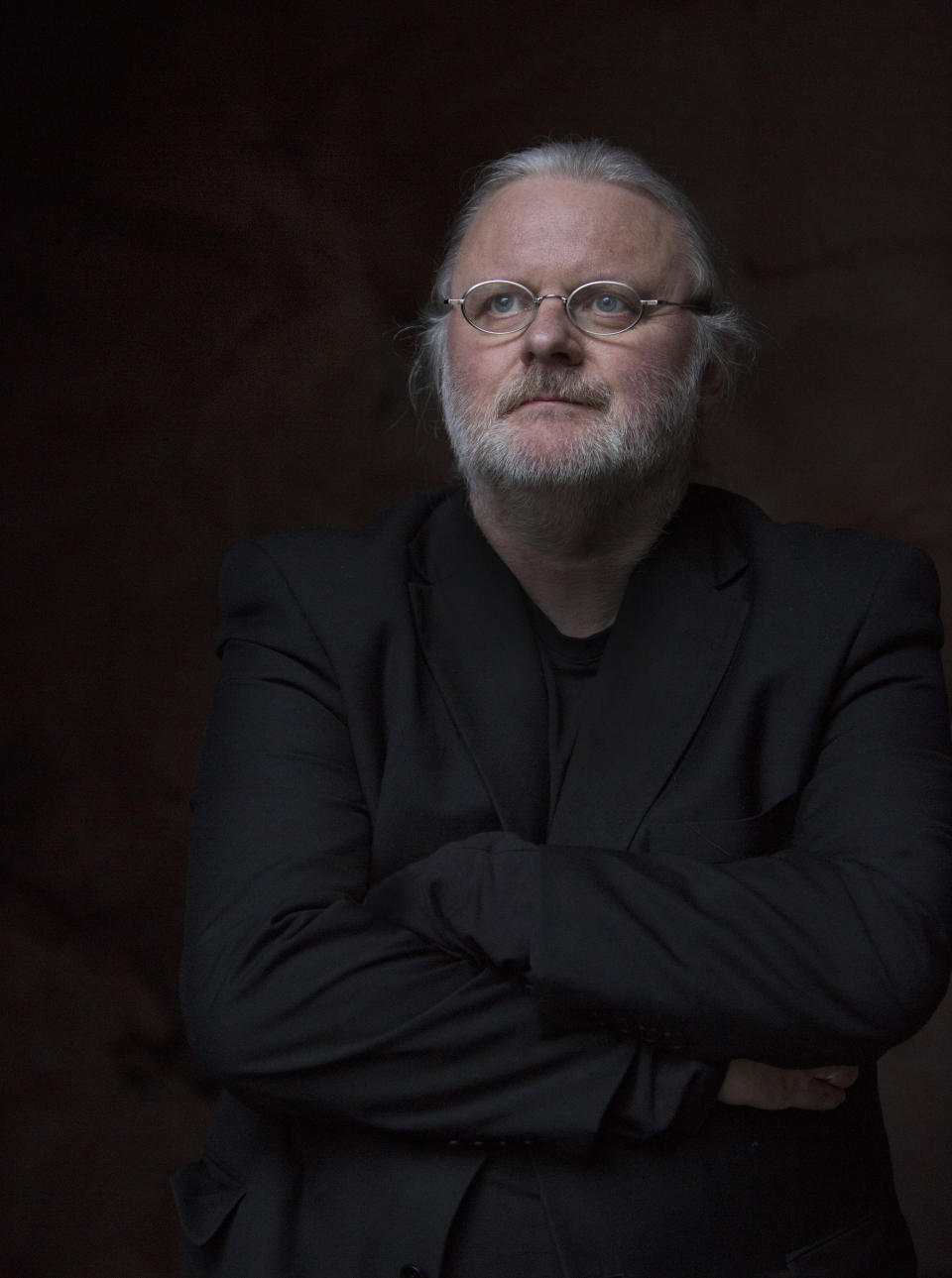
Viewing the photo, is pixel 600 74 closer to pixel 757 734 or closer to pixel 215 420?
pixel 215 420

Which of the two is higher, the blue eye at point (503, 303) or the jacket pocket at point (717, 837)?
the blue eye at point (503, 303)

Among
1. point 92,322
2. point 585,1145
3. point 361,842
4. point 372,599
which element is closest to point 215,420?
point 92,322

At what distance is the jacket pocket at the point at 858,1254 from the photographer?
1687 mm

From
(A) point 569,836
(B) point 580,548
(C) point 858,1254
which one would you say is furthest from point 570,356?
(C) point 858,1254

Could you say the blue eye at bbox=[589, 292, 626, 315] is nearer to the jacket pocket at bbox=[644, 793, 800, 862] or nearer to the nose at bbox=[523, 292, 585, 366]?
the nose at bbox=[523, 292, 585, 366]

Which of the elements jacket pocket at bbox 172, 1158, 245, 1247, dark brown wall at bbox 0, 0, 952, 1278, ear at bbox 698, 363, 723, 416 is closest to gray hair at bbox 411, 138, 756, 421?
ear at bbox 698, 363, 723, 416

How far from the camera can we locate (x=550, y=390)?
193cm

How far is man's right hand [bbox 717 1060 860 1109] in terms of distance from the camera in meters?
1.61

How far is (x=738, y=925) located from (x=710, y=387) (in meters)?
0.94

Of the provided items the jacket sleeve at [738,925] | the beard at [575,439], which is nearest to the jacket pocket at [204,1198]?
the jacket sleeve at [738,925]

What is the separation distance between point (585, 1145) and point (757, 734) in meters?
0.56

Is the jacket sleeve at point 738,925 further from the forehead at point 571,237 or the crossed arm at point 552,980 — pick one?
the forehead at point 571,237

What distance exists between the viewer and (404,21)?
9.51 ft

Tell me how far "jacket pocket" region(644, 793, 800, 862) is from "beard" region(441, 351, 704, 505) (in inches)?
18.2
